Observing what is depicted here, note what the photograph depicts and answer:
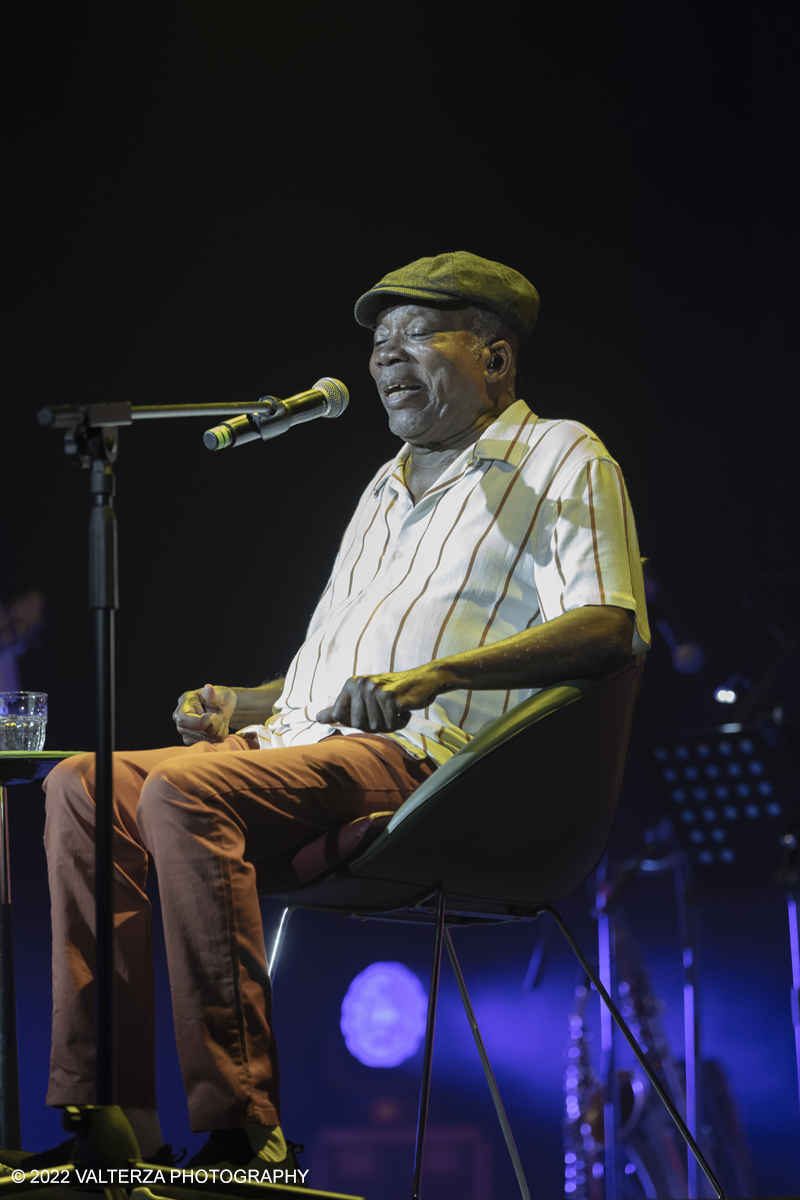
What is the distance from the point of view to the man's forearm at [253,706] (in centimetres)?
187

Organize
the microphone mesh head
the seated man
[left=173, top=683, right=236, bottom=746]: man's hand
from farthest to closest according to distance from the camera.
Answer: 1. [left=173, top=683, right=236, bottom=746]: man's hand
2. the microphone mesh head
3. the seated man

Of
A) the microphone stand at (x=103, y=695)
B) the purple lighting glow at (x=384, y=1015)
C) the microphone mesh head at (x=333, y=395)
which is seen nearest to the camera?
the microphone stand at (x=103, y=695)

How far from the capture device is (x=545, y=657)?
1482mm

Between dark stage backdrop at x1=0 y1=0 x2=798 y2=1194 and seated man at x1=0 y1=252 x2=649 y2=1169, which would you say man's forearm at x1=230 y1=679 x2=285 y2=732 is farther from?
dark stage backdrop at x1=0 y1=0 x2=798 y2=1194

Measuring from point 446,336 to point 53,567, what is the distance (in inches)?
66.5

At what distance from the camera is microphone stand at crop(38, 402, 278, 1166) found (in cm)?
107

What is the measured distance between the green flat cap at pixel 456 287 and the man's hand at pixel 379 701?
2.45 ft

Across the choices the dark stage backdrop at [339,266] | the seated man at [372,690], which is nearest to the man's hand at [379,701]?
the seated man at [372,690]

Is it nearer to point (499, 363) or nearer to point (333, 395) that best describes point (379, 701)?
point (333, 395)

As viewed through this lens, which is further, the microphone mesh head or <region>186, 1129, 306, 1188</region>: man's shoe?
the microphone mesh head

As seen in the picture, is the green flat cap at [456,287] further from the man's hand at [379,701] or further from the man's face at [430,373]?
the man's hand at [379,701]

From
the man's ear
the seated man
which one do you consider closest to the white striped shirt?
the seated man

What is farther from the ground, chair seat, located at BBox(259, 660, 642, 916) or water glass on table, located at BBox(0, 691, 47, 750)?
water glass on table, located at BBox(0, 691, 47, 750)

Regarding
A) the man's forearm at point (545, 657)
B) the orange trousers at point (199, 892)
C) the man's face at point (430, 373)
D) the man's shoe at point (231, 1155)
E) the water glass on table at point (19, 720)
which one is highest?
the man's face at point (430, 373)
